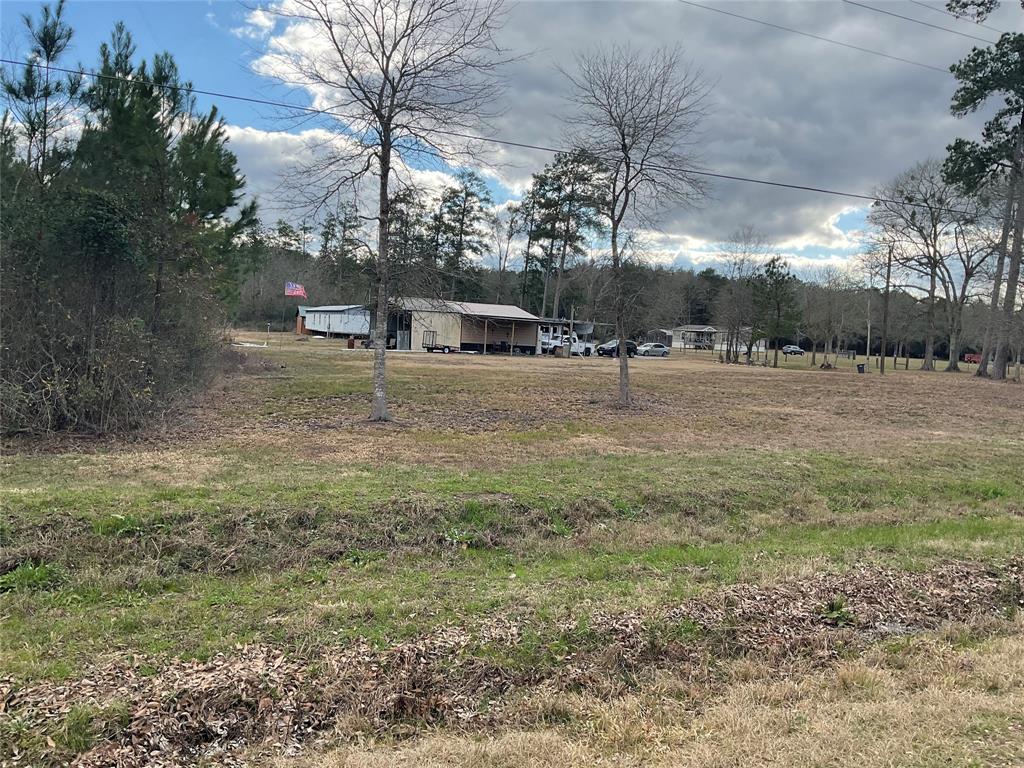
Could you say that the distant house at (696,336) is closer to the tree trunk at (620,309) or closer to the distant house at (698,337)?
the distant house at (698,337)

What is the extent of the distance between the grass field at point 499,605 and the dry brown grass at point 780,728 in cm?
2

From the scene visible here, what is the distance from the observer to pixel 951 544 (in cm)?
595

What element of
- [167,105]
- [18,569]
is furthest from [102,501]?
[167,105]

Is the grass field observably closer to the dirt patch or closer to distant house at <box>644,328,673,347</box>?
the dirt patch

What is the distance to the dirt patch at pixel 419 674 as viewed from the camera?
2906 millimetres

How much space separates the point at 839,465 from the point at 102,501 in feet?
31.1

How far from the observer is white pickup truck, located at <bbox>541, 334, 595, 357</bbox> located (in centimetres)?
4375

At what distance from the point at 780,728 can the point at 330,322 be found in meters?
53.6

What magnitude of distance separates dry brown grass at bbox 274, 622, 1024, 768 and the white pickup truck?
40.0m

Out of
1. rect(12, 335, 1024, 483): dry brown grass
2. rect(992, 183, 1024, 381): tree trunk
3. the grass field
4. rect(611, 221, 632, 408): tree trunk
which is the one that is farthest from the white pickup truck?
the grass field

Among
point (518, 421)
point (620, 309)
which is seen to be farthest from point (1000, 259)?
point (518, 421)

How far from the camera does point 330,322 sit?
174 ft

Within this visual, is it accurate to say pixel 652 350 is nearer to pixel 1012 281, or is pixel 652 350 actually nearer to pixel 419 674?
pixel 1012 281

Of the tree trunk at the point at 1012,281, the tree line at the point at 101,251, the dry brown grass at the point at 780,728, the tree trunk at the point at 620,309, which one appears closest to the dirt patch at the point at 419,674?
the dry brown grass at the point at 780,728
